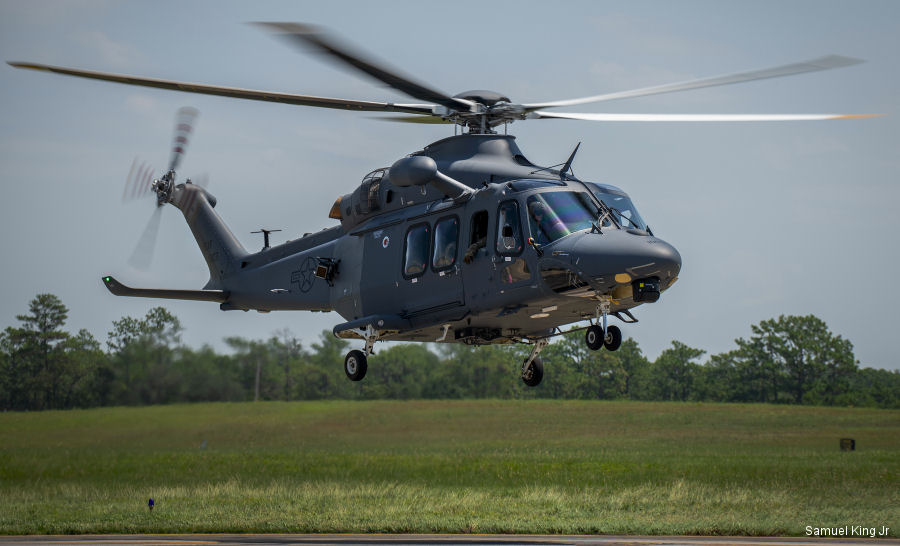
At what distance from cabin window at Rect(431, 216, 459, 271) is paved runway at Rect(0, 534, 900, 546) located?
24.4 feet

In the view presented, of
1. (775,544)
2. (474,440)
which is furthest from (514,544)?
(474,440)

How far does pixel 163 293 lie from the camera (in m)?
19.5

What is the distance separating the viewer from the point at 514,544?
20516 mm

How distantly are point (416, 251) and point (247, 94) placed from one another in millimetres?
3645

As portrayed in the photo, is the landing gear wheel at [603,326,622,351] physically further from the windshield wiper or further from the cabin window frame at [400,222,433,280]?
the cabin window frame at [400,222,433,280]

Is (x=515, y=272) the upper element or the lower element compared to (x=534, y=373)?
upper

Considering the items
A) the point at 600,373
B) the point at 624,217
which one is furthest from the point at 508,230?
the point at 600,373

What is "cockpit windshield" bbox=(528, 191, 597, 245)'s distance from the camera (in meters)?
14.0

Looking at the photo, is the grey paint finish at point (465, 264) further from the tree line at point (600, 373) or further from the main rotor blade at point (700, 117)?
the tree line at point (600, 373)

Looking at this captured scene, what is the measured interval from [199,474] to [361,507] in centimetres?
1548

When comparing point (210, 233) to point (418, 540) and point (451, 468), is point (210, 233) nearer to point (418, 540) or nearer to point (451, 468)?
point (418, 540)

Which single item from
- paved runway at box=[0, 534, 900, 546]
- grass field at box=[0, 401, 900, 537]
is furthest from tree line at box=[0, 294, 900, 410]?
paved runway at box=[0, 534, 900, 546]

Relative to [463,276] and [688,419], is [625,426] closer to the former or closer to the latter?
[688,419]

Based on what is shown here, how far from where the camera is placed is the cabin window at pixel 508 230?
46.9ft
